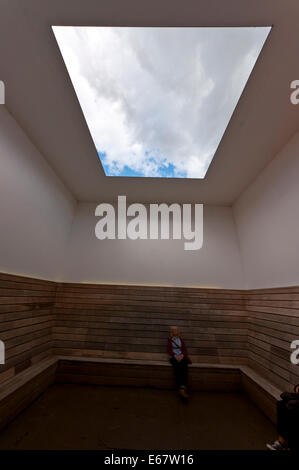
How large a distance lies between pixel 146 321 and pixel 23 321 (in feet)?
6.69

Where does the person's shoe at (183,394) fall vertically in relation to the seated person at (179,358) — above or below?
below

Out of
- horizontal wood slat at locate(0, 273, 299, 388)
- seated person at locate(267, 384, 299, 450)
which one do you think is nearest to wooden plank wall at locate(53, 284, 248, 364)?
horizontal wood slat at locate(0, 273, 299, 388)

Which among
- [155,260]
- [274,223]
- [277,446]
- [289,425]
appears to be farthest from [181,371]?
[274,223]

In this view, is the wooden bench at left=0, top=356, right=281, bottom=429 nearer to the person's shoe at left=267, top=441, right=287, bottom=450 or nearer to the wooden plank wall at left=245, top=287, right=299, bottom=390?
the wooden plank wall at left=245, top=287, right=299, bottom=390

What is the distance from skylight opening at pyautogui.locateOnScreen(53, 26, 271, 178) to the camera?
6.75ft

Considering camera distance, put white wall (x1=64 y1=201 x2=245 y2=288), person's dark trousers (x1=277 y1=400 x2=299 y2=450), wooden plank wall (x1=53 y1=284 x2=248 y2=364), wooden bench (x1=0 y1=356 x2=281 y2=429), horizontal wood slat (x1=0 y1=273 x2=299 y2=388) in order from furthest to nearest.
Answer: white wall (x1=64 y1=201 x2=245 y2=288)
wooden plank wall (x1=53 y1=284 x2=248 y2=364)
wooden bench (x1=0 y1=356 x2=281 y2=429)
horizontal wood slat (x1=0 y1=273 x2=299 y2=388)
person's dark trousers (x1=277 y1=400 x2=299 y2=450)

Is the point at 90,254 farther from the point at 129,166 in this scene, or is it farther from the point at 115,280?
the point at 129,166

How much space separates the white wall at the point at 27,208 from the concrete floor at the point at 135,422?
182 centimetres

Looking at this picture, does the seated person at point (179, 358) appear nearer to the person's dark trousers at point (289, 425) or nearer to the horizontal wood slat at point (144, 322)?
the horizontal wood slat at point (144, 322)

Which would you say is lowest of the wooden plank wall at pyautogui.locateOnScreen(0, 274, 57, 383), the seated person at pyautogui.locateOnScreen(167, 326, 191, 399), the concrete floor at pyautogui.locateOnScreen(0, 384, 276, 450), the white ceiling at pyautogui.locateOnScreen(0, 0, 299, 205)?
the concrete floor at pyautogui.locateOnScreen(0, 384, 276, 450)

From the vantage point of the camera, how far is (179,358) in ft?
10.9

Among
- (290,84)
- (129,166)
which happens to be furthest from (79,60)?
(290,84)

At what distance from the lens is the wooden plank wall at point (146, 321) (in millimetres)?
3682

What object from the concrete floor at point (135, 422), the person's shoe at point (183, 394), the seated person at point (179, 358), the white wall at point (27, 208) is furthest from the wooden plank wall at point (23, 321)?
the person's shoe at point (183, 394)
